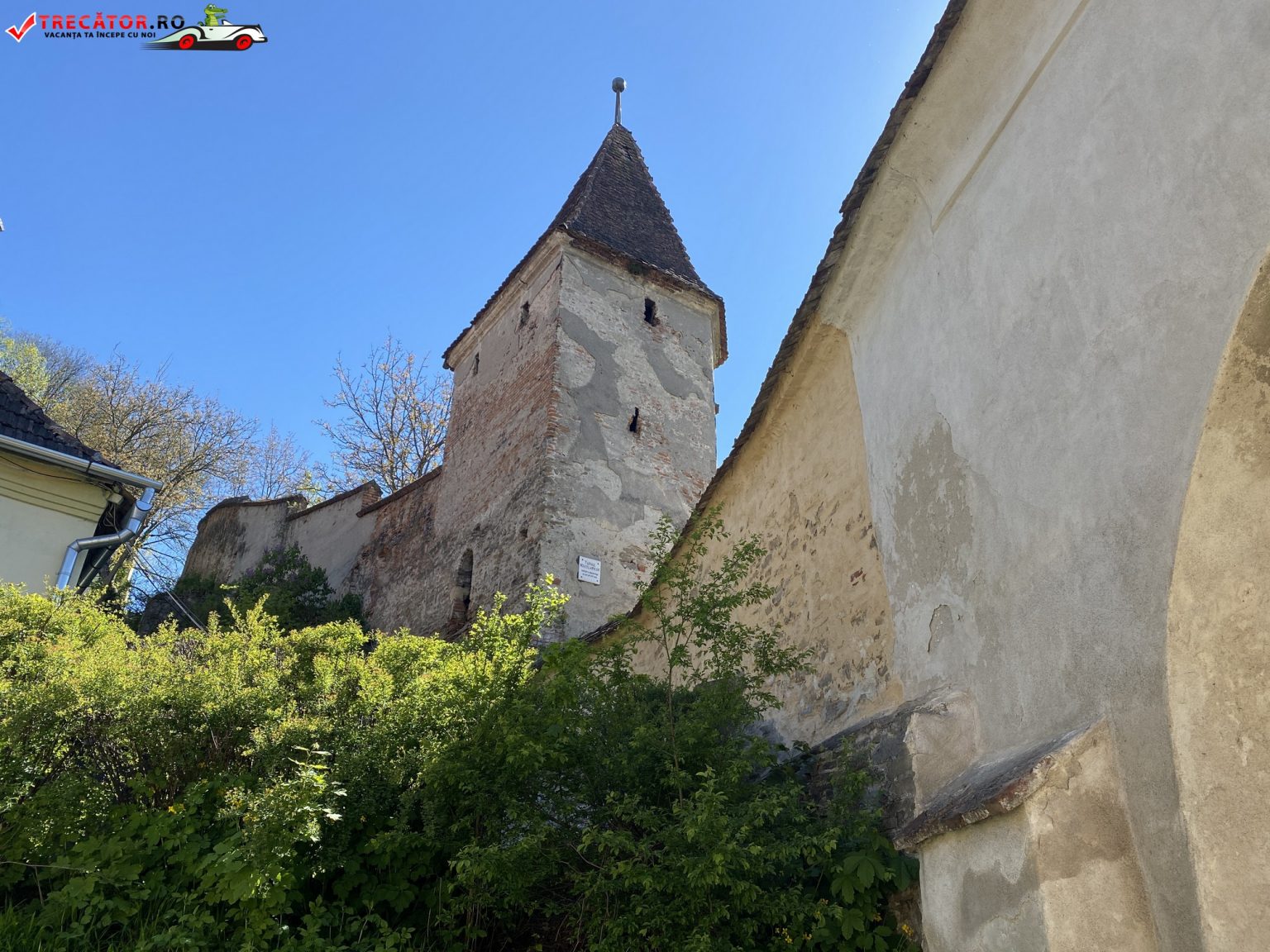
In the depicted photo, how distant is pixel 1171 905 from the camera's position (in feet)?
9.55

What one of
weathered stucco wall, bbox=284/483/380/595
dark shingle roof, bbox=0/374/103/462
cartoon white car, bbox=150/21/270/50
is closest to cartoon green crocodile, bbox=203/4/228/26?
Answer: cartoon white car, bbox=150/21/270/50

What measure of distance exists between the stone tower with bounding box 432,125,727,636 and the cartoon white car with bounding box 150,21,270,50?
528cm

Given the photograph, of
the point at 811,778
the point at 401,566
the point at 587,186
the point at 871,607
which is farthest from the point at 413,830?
A: the point at 587,186

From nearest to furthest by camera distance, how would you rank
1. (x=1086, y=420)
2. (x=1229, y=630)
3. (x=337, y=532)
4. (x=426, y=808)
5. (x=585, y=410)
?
1. (x=1229, y=630)
2. (x=1086, y=420)
3. (x=426, y=808)
4. (x=585, y=410)
5. (x=337, y=532)

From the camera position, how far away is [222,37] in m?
10.6

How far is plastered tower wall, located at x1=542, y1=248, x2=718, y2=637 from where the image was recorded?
12.3 m

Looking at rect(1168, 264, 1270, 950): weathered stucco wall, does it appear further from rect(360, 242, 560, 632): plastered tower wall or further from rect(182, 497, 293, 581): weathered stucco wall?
rect(182, 497, 293, 581): weathered stucco wall

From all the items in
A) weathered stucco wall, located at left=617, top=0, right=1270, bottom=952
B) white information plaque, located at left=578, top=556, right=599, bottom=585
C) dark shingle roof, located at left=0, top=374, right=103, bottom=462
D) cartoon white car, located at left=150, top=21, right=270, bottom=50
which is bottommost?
weathered stucco wall, located at left=617, top=0, right=1270, bottom=952

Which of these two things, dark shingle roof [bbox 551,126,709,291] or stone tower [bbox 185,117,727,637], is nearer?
stone tower [bbox 185,117,727,637]

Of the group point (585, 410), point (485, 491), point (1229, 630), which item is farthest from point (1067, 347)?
point (485, 491)

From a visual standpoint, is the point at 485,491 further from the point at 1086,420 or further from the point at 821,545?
the point at 1086,420

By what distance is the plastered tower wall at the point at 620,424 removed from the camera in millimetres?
12312

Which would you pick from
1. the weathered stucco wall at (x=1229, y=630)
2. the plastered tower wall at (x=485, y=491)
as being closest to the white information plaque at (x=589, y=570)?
the plastered tower wall at (x=485, y=491)

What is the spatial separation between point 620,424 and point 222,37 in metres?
7.01
